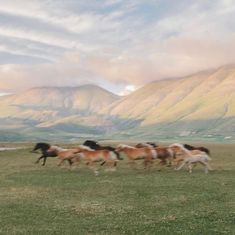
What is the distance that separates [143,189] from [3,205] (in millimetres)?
7996

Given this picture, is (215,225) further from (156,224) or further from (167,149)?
(167,149)

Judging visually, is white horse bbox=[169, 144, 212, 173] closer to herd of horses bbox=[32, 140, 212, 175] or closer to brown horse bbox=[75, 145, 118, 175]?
herd of horses bbox=[32, 140, 212, 175]

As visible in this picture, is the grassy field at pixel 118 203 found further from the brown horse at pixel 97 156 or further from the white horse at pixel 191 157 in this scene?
the brown horse at pixel 97 156

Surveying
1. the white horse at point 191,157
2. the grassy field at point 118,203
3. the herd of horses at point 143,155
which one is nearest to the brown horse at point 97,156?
the herd of horses at point 143,155

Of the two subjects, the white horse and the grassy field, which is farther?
the white horse

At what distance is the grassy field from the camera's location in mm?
16281

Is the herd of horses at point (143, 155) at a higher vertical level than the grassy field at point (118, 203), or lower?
higher

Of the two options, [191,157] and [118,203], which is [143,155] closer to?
[191,157]

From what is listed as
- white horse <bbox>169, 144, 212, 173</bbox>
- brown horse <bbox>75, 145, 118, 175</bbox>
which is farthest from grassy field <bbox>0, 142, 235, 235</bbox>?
brown horse <bbox>75, 145, 118, 175</bbox>

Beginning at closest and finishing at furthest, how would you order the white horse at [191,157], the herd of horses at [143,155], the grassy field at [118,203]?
the grassy field at [118,203] < the white horse at [191,157] < the herd of horses at [143,155]

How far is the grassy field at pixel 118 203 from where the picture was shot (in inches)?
641

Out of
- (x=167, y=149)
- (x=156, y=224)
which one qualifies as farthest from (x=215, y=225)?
(x=167, y=149)

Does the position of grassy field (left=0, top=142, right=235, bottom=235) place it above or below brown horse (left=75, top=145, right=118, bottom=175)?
below

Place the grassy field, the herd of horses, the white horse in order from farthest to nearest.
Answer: the herd of horses
the white horse
the grassy field
